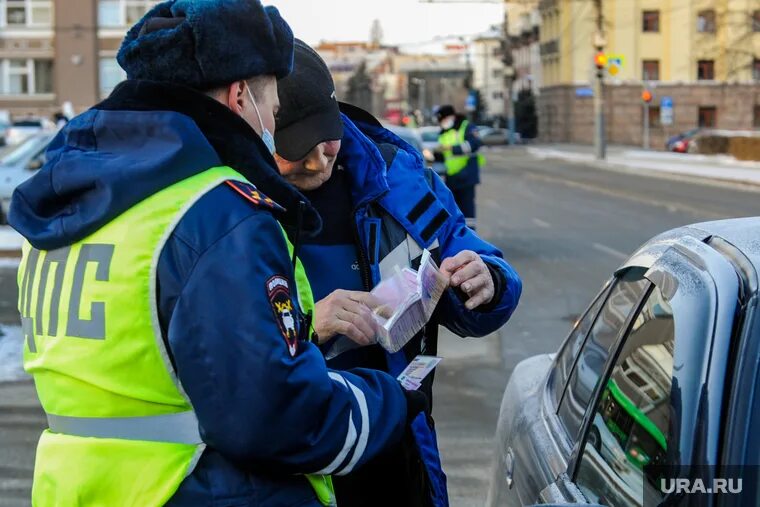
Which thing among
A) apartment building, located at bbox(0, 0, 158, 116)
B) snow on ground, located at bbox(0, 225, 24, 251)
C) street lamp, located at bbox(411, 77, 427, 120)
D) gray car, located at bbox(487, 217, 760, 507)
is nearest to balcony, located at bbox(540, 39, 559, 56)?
apartment building, located at bbox(0, 0, 158, 116)

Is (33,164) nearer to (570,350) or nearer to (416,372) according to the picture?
(570,350)

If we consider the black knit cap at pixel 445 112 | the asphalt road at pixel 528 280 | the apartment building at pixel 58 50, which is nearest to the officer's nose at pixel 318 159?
the asphalt road at pixel 528 280

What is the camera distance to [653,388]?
246 cm

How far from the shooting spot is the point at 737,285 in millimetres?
2244

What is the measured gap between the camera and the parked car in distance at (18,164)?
19.8 metres

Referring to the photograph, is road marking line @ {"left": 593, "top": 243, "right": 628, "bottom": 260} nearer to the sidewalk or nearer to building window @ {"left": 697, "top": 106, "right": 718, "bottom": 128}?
the sidewalk

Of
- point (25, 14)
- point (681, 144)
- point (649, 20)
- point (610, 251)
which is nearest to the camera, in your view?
point (610, 251)

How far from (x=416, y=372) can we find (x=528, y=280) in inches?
404

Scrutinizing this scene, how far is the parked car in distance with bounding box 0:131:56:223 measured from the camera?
65.0ft

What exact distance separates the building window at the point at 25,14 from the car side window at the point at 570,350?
70121 millimetres

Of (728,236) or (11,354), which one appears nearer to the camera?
(728,236)

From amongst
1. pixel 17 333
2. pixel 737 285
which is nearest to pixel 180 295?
pixel 737 285

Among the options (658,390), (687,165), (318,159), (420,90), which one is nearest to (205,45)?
(318,159)

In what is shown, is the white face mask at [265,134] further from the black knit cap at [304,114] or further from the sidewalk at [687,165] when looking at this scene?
the sidewalk at [687,165]
